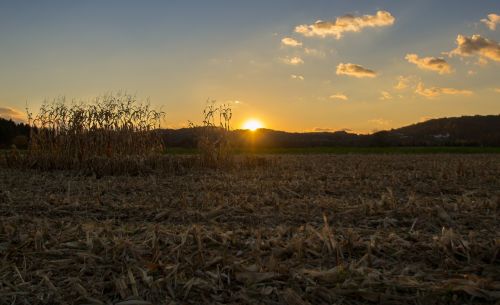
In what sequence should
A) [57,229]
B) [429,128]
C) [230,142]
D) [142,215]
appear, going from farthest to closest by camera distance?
[429,128], [230,142], [142,215], [57,229]

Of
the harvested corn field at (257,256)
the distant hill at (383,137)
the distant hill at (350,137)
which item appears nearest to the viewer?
the harvested corn field at (257,256)

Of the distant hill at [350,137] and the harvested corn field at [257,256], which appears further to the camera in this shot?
the distant hill at [350,137]

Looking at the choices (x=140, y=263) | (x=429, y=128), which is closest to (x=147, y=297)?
(x=140, y=263)

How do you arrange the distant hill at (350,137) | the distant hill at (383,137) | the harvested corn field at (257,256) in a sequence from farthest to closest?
the distant hill at (350,137) < the distant hill at (383,137) < the harvested corn field at (257,256)

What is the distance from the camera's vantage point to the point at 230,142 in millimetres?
19844

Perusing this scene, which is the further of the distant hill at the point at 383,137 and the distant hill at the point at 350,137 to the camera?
the distant hill at the point at 350,137

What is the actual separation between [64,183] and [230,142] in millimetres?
8006

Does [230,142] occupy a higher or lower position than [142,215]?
higher

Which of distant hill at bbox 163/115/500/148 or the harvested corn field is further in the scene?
distant hill at bbox 163/115/500/148

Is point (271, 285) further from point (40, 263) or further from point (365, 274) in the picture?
point (40, 263)

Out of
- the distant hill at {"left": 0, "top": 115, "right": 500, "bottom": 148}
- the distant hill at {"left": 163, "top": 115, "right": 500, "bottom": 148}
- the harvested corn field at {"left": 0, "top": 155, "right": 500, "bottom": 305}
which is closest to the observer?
the harvested corn field at {"left": 0, "top": 155, "right": 500, "bottom": 305}

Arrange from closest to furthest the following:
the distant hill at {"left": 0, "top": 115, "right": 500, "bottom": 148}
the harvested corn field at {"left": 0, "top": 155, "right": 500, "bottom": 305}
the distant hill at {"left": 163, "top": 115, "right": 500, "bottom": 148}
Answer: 1. the harvested corn field at {"left": 0, "top": 155, "right": 500, "bottom": 305}
2. the distant hill at {"left": 163, "top": 115, "right": 500, "bottom": 148}
3. the distant hill at {"left": 0, "top": 115, "right": 500, "bottom": 148}

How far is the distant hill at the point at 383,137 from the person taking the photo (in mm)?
31909

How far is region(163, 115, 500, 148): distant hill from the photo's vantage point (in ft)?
105
